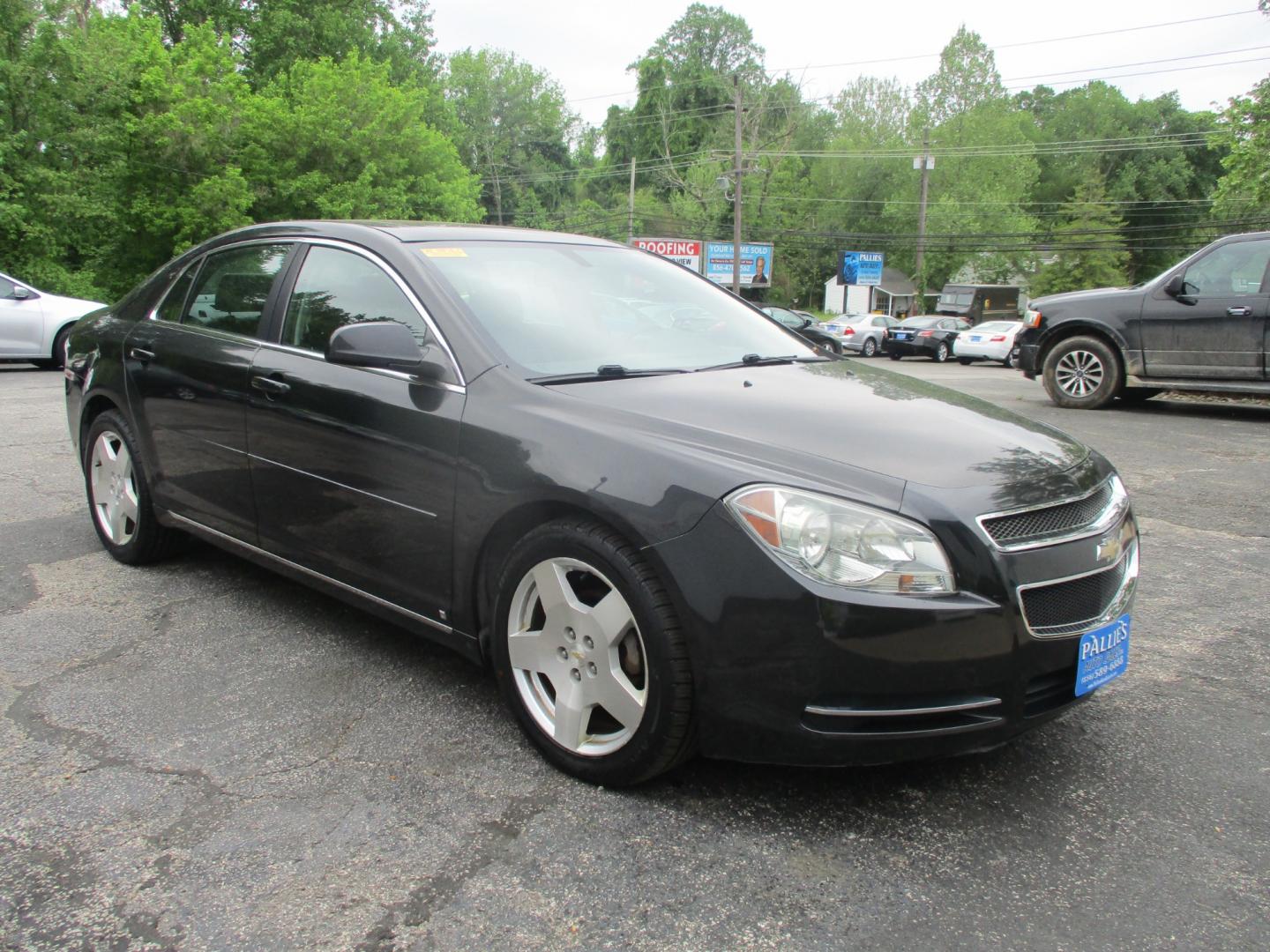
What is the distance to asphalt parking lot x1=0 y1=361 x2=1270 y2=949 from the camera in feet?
6.76

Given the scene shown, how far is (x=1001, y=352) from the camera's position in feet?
92.6

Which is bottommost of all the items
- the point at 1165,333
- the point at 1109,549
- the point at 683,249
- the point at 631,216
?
the point at 1109,549

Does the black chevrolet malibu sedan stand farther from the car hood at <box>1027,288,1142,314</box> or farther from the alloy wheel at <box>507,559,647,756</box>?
the car hood at <box>1027,288,1142,314</box>

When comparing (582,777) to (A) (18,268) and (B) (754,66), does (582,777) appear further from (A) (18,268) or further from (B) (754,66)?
(B) (754,66)

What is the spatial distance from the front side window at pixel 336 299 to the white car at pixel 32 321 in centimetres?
1252

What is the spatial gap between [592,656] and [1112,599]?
135 cm

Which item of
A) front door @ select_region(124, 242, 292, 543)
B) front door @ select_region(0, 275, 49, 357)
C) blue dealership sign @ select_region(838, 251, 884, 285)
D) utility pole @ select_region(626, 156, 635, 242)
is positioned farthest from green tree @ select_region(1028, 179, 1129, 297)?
front door @ select_region(124, 242, 292, 543)

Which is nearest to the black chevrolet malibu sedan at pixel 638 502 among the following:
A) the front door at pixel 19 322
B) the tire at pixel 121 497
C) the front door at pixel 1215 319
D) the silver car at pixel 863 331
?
the tire at pixel 121 497

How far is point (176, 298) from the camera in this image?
436 cm

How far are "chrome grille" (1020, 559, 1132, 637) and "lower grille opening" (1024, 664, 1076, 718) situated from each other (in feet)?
0.35

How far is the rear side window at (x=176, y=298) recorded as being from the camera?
14.1 ft

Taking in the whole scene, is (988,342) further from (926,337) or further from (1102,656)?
(1102,656)

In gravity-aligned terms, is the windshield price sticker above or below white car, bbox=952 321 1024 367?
above

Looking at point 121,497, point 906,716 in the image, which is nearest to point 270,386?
point 121,497
